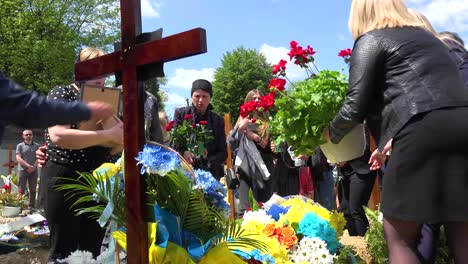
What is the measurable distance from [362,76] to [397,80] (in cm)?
16

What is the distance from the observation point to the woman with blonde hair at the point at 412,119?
209 cm

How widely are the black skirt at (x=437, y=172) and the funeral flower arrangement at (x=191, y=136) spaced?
9.79 ft

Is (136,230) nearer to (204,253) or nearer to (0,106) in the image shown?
(204,253)

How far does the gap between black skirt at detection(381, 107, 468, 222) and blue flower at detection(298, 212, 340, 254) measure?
833 mm

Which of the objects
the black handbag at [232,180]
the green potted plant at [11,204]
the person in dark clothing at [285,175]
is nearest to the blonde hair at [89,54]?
the black handbag at [232,180]

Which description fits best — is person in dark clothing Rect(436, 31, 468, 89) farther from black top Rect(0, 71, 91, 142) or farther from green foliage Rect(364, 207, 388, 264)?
black top Rect(0, 71, 91, 142)

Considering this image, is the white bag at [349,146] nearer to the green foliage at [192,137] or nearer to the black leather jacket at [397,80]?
the black leather jacket at [397,80]

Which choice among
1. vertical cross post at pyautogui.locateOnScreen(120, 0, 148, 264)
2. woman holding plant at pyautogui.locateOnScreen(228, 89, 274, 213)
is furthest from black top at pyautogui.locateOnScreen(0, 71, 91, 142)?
woman holding plant at pyautogui.locateOnScreen(228, 89, 274, 213)

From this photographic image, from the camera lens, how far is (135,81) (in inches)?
76.0

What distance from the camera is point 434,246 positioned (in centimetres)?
253

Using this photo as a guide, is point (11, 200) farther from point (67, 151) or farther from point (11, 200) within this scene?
point (67, 151)

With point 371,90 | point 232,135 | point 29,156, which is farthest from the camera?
point 29,156

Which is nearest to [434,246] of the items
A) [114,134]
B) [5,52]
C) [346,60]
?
[346,60]

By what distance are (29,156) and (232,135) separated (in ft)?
29.2
